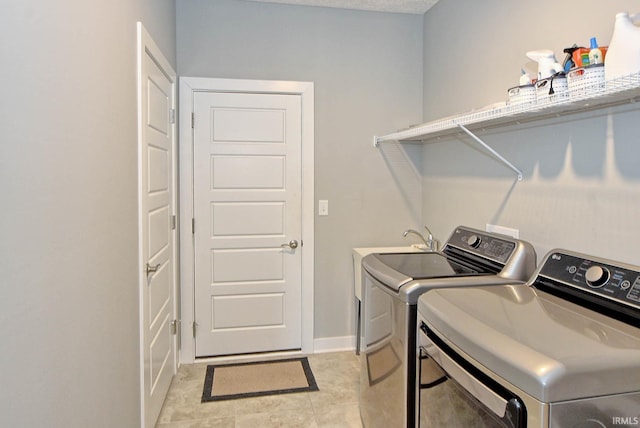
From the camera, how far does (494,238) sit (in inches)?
79.2

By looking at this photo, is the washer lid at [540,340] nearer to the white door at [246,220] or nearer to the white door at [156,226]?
the white door at [156,226]

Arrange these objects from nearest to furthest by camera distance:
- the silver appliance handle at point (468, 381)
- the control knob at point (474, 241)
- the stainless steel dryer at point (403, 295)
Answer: the silver appliance handle at point (468, 381) < the stainless steel dryer at point (403, 295) < the control knob at point (474, 241)

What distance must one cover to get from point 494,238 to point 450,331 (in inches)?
35.7

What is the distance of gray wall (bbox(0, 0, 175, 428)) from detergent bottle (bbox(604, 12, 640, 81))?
1.64m

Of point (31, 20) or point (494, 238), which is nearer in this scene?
point (31, 20)

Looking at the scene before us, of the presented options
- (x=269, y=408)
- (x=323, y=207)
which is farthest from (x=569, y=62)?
(x=269, y=408)

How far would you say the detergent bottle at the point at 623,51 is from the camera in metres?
1.27

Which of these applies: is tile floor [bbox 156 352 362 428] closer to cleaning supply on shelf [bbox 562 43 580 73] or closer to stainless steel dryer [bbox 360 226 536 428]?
stainless steel dryer [bbox 360 226 536 428]

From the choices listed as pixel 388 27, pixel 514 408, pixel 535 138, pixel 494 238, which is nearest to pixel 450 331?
pixel 514 408

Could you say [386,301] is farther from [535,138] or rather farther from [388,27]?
[388,27]

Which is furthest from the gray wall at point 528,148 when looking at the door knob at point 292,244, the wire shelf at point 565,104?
the door knob at point 292,244

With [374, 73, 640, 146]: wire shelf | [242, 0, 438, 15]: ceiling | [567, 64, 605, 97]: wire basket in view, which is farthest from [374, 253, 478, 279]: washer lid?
[242, 0, 438, 15]: ceiling

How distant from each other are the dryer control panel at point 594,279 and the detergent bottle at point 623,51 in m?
0.61

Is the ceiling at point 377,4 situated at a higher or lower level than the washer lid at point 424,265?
higher
